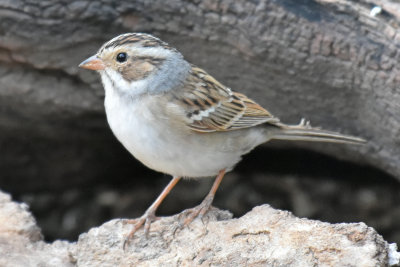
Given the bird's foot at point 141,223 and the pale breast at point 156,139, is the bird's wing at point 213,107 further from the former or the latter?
the bird's foot at point 141,223

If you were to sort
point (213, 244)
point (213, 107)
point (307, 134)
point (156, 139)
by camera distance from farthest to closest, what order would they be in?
point (307, 134), point (213, 107), point (156, 139), point (213, 244)

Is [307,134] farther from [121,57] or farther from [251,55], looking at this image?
[121,57]

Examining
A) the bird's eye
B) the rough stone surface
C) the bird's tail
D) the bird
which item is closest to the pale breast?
the bird

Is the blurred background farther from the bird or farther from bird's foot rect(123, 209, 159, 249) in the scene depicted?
bird's foot rect(123, 209, 159, 249)

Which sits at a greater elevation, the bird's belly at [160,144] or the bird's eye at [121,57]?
the bird's eye at [121,57]

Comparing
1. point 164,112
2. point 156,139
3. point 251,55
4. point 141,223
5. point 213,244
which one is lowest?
point 141,223

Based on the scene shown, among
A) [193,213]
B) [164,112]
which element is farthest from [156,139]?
[193,213]

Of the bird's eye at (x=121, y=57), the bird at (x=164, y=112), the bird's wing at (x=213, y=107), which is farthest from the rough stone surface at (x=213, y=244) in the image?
the bird's eye at (x=121, y=57)
